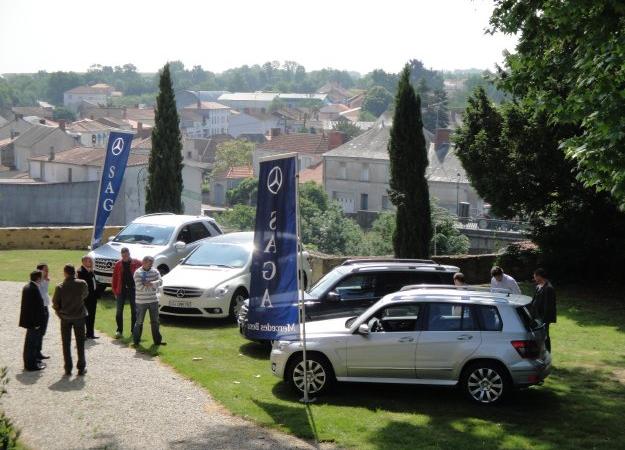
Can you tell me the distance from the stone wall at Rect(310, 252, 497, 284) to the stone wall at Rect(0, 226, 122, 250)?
7823 mm

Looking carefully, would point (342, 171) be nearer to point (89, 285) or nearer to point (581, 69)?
point (89, 285)

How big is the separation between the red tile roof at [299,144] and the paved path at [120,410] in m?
101

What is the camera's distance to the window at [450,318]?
12.3m

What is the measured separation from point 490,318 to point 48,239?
2079 centimetres

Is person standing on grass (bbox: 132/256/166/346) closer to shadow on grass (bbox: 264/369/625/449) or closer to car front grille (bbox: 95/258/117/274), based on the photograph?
shadow on grass (bbox: 264/369/625/449)

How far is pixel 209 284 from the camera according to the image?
18.2 metres

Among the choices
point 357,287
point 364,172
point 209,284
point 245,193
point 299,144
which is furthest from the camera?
point 299,144

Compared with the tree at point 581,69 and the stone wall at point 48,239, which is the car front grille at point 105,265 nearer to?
the stone wall at point 48,239

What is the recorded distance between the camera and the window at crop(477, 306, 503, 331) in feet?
40.2

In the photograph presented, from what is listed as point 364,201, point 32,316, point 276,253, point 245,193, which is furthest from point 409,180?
point 245,193

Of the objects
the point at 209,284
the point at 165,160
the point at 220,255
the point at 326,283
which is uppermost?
the point at 165,160

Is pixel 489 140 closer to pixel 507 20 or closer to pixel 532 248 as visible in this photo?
pixel 532 248

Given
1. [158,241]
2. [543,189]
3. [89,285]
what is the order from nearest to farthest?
1. [89,285]
2. [158,241]
3. [543,189]

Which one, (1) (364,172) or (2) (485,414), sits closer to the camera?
(2) (485,414)
